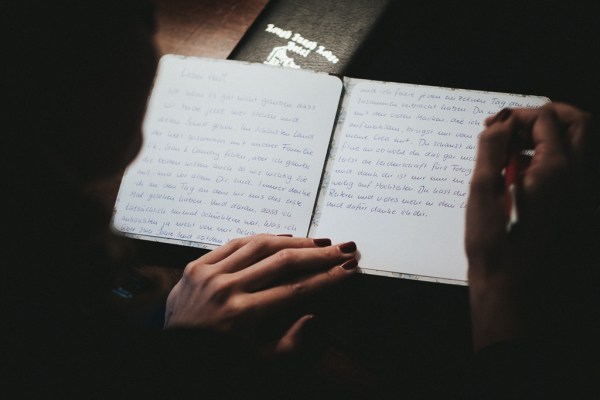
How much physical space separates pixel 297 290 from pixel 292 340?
7cm

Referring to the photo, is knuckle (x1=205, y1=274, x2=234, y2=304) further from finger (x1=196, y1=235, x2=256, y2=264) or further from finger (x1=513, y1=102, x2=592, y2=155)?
finger (x1=513, y1=102, x2=592, y2=155)

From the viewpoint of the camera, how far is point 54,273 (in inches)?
22.0

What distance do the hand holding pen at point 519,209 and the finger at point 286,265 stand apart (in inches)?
7.7

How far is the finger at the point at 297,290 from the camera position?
573 millimetres

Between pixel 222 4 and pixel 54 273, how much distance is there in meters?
0.66

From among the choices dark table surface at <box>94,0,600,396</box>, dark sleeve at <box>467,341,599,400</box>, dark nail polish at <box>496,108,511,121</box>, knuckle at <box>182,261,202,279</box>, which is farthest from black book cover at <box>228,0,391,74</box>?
dark sleeve at <box>467,341,599,400</box>

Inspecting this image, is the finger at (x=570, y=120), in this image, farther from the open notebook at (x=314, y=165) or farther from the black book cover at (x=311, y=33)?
the black book cover at (x=311, y=33)

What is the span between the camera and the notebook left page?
686 millimetres

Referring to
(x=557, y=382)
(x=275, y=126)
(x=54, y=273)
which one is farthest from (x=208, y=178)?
(x=557, y=382)

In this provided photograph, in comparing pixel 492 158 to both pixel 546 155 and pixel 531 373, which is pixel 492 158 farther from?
pixel 531 373

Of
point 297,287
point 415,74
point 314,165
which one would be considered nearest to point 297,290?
point 297,287

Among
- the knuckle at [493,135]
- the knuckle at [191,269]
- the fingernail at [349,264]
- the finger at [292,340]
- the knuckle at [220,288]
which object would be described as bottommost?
the finger at [292,340]

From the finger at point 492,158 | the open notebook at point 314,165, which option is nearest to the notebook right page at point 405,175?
the open notebook at point 314,165

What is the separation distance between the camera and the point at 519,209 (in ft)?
1.63
